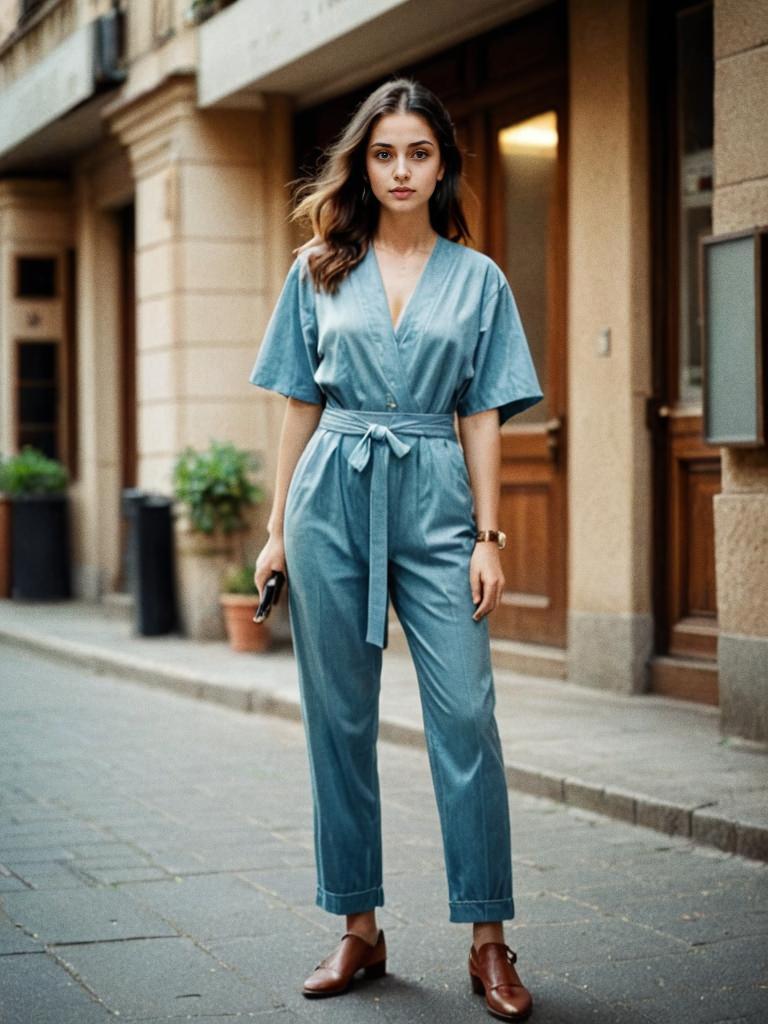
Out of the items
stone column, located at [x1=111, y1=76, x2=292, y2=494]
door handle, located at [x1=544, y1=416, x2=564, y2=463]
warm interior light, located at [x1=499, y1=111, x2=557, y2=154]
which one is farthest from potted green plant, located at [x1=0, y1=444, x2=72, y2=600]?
door handle, located at [x1=544, y1=416, x2=564, y2=463]

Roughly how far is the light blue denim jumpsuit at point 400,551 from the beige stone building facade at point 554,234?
6.92 feet

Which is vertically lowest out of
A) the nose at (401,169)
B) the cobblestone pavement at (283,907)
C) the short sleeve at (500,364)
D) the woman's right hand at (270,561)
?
the cobblestone pavement at (283,907)

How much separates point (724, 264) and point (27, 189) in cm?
1095

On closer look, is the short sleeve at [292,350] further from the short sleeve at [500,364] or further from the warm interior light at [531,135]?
the warm interior light at [531,135]

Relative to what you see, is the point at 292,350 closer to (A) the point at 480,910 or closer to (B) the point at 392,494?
(B) the point at 392,494

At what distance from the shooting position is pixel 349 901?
395cm

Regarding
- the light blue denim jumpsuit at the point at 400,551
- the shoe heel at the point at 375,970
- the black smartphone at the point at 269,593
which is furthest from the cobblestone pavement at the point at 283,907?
the black smartphone at the point at 269,593

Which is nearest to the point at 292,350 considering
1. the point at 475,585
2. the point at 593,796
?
the point at 475,585

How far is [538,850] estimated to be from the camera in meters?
5.63

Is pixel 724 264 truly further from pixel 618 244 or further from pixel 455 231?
pixel 455 231

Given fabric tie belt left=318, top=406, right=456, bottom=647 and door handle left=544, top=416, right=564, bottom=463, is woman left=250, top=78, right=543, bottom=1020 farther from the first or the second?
door handle left=544, top=416, right=564, bottom=463

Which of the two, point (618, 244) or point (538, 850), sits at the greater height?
point (618, 244)

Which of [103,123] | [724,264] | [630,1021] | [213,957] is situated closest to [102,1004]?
[213,957]

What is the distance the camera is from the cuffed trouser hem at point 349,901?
394 centimetres
